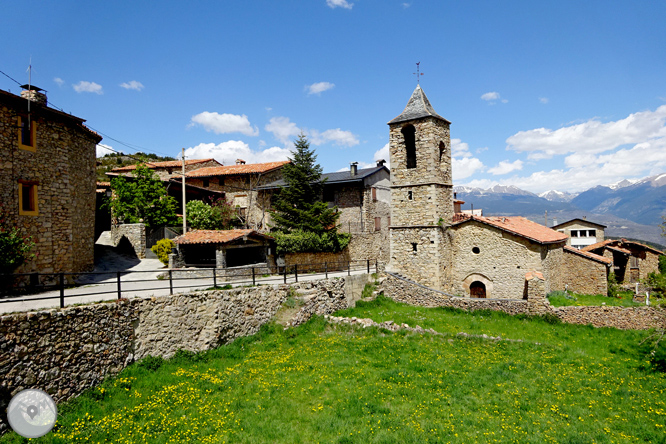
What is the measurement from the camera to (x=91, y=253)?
18.6m

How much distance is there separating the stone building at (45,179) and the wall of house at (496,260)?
20090 mm

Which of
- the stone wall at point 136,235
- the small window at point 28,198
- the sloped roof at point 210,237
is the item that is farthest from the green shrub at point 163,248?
the small window at point 28,198

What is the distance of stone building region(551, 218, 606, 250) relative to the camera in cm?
4316

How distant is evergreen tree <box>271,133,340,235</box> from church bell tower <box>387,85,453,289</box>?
20.4ft

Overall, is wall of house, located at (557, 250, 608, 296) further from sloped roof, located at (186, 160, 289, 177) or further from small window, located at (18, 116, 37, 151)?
small window, located at (18, 116, 37, 151)

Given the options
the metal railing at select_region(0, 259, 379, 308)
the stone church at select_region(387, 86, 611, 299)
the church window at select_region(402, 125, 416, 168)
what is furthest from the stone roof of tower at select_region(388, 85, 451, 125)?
the metal railing at select_region(0, 259, 379, 308)

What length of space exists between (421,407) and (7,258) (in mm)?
14799

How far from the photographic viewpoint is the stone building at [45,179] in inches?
534

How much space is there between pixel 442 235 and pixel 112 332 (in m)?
16.9

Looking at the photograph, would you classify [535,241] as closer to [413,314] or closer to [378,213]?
[413,314]

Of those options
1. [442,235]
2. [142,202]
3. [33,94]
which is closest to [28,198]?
[33,94]

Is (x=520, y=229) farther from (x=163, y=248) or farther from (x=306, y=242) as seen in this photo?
(x=163, y=248)

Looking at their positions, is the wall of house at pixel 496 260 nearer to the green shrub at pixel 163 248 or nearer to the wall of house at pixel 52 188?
the green shrub at pixel 163 248

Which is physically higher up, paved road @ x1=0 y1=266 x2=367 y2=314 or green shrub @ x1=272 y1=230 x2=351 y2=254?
green shrub @ x1=272 y1=230 x2=351 y2=254
